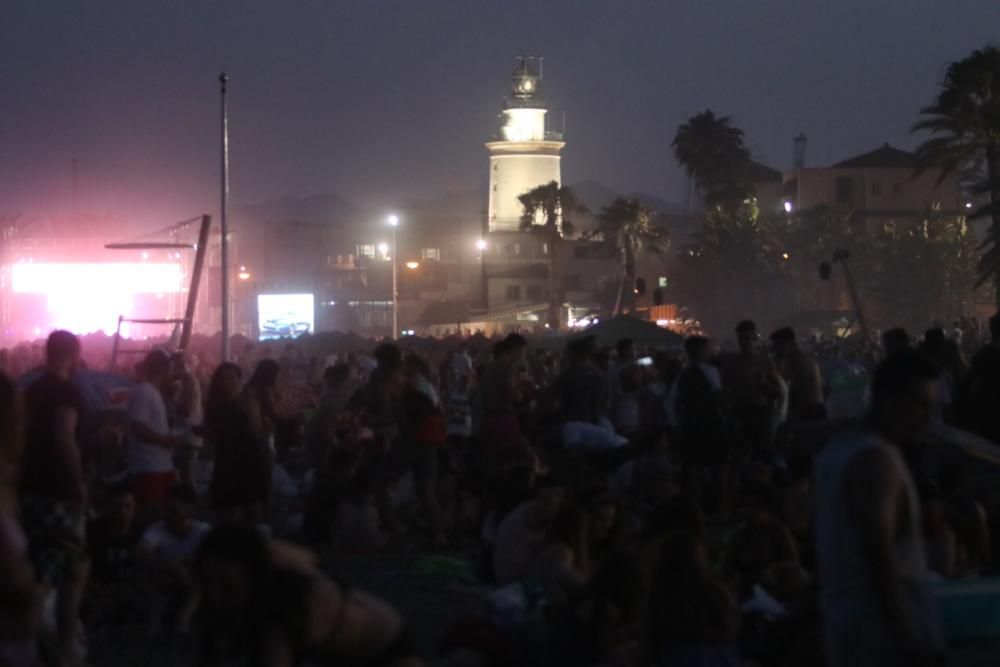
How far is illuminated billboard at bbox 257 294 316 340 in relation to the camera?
59.6 m

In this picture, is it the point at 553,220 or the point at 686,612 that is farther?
the point at 553,220

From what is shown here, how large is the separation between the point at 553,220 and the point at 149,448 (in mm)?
75434

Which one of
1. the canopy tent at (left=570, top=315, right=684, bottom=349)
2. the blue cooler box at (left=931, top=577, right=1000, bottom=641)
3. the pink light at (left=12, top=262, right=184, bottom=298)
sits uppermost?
the pink light at (left=12, top=262, right=184, bottom=298)

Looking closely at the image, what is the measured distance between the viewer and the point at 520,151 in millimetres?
107875

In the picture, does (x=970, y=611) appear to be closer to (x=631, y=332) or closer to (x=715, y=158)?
(x=631, y=332)

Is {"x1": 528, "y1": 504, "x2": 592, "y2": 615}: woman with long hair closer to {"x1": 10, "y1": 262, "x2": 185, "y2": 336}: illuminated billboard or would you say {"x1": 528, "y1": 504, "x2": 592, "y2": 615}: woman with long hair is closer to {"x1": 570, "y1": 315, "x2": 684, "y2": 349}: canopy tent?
{"x1": 570, "y1": 315, "x2": 684, "y2": 349}: canopy tent

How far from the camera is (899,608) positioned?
479 cm

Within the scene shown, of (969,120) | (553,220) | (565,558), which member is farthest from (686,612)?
(553,220)

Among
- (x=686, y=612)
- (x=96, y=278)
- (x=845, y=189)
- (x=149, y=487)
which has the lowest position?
(x=686, y=612)

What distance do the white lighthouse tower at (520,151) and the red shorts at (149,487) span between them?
95072 millimetres

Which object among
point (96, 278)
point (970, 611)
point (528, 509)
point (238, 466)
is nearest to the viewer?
point (970, 611)

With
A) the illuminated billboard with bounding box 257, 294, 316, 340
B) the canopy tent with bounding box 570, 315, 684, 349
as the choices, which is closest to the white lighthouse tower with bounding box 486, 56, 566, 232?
the illuminated billboard with bounding box 257, 294, 316, 340

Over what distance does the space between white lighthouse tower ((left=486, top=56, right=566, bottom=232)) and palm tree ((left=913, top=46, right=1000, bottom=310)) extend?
193 ft

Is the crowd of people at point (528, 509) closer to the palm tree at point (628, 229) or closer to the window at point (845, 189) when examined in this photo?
the palm tree at point (628, 229)
